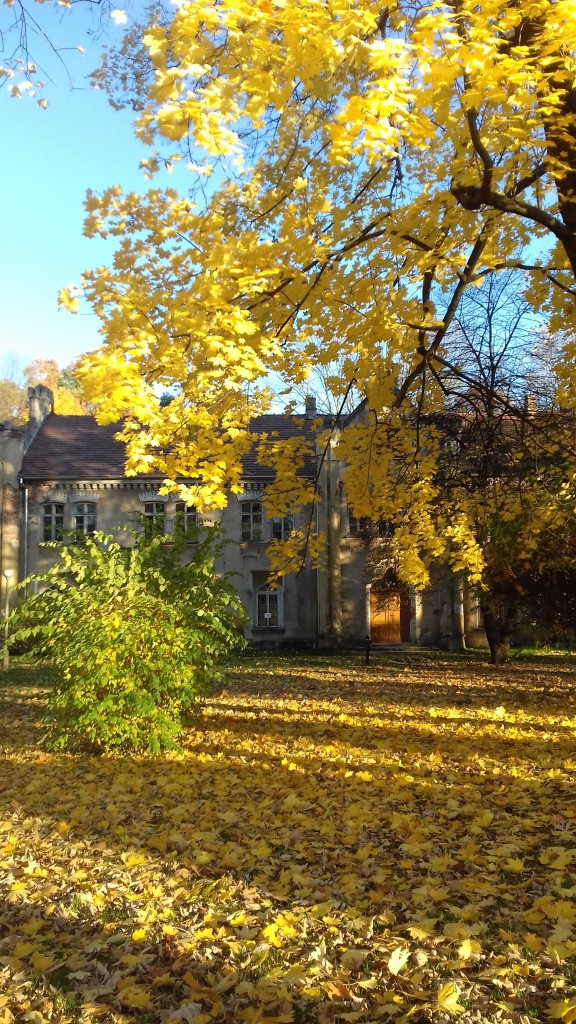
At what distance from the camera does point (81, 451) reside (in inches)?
1145

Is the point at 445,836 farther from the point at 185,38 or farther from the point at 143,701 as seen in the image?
the point at 185,38

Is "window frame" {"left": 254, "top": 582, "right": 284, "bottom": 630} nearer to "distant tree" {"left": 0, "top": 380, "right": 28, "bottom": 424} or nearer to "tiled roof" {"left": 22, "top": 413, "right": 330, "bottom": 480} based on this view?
"tiled roof" {"left": 22, "top": 413, "right": 330, "bottom": 480}

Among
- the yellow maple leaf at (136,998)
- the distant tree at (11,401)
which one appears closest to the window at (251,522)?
the distant tree at (11,401)

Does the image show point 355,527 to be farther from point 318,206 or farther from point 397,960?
point 397,960

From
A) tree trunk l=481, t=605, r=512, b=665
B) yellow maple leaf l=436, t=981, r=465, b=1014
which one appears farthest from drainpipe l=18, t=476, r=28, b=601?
yellow maple leaf l=436, t=981, r=465, b=1014

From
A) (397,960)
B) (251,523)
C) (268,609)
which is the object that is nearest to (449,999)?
(397,960)

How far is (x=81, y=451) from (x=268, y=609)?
9448 millimetres

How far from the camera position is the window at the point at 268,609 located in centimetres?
2791

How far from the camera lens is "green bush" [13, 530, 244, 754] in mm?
7805

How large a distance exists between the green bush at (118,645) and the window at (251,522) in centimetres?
1938

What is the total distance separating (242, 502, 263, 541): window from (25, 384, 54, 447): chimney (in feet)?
29.3

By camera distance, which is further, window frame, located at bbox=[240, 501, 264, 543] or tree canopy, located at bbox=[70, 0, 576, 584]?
window frame, located at bbox=[240, 501, 264, 543]

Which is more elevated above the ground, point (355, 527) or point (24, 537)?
point (355, 527)

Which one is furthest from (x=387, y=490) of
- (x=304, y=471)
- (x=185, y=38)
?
(x=304, y=471)
